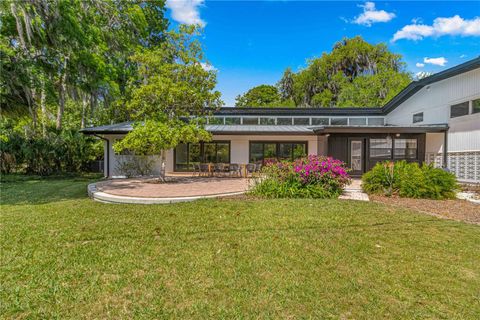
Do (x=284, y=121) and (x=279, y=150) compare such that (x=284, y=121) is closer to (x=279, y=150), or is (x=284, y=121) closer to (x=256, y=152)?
(x=279, y=150)

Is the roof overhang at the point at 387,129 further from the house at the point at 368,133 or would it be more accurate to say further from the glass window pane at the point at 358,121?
the glass window pane at the point at 358,121

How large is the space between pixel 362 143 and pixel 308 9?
24.6ft

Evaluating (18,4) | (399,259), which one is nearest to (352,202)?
(399,259)

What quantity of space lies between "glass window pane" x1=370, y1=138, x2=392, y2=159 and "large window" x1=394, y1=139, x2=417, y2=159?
0.40 m

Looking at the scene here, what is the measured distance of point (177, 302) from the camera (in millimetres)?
2672

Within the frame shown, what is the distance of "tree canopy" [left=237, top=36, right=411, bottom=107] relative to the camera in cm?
2952

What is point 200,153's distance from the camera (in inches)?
640

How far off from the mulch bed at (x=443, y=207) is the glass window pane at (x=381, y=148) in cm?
690

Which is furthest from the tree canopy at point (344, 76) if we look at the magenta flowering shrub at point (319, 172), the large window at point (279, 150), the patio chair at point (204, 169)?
the magenta flowering shrub at point (319, 172)

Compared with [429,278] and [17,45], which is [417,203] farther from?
[17,45]

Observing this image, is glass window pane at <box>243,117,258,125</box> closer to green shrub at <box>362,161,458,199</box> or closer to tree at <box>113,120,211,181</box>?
tree at <box>113,120,211,181</box>

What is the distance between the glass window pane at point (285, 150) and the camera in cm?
1623

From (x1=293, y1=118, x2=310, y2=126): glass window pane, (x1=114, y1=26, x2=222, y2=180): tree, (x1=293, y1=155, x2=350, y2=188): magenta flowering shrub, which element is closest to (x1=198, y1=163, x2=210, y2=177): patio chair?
(x1=114, y1=26, x2=222, y2=180): tree

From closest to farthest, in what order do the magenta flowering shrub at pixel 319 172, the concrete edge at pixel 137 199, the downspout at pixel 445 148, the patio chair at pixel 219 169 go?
the concrete edge at pixel 137 199 < the magenta flowering shrub at pixel 319 172 < the downspout at pixel 445 148 < the patio chair at pixel 219 169
